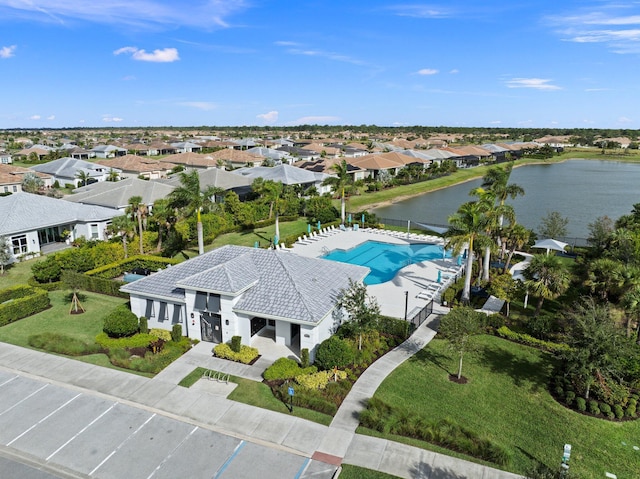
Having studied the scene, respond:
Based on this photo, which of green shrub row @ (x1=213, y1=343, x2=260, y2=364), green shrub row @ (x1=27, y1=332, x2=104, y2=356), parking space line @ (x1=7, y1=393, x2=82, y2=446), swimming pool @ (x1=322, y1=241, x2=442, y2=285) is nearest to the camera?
parking space line @ (x1=7, y1=393, x2=82, y2=446)

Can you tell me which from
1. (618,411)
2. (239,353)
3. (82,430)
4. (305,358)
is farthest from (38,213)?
(618,411)

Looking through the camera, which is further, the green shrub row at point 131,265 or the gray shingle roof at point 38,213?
the gray shingle roof at point 38,213

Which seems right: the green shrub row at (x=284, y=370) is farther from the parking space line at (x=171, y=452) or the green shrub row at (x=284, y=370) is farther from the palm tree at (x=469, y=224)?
the palm tree at (x=469, y=224)

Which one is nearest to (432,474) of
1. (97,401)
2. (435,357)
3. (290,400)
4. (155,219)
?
(290,400)

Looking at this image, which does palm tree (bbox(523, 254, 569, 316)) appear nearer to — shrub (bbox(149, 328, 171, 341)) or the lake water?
shrub (bbox(149, 328, 171, 341))

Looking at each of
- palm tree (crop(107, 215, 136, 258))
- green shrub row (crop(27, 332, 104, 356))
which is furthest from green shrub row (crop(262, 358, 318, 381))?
palm tree (crop(107, 215, 136, 258))

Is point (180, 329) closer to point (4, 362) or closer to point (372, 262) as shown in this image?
point (4, 362)

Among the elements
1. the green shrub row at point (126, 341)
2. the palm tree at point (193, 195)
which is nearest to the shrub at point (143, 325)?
the green shrub row at point (126, 341)
